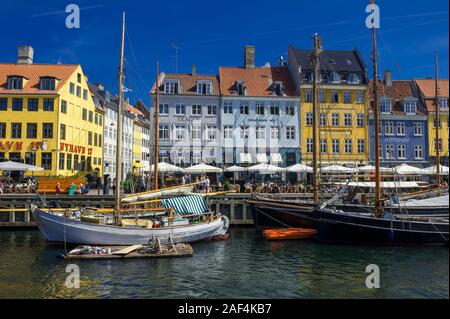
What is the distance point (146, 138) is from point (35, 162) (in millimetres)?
34272

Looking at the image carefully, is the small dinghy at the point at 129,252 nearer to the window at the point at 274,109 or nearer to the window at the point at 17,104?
the window at the point at 17,104

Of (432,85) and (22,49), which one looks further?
(432,85)

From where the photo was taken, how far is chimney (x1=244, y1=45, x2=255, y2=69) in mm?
52000

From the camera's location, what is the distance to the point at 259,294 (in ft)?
43.5

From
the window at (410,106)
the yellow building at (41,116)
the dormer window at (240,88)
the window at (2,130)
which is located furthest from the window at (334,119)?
the window at (2,130)

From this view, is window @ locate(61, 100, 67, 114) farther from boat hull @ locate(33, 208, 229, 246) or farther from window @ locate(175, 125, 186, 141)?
boat hull @ locate(33, 208, 229, 246)

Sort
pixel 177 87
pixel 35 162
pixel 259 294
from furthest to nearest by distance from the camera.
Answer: pixel 177 87
pixel 35 162
pixel 259 294

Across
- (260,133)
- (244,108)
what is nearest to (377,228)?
(260,133)

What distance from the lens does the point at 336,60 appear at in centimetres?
4962

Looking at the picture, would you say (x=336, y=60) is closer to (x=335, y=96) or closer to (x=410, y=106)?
(x=335, y=96)

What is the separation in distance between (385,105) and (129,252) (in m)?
40.7

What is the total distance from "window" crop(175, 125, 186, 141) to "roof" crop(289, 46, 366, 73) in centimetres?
1686

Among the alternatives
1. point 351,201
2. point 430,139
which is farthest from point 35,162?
point 430,139

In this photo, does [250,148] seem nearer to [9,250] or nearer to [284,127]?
[284,127]
